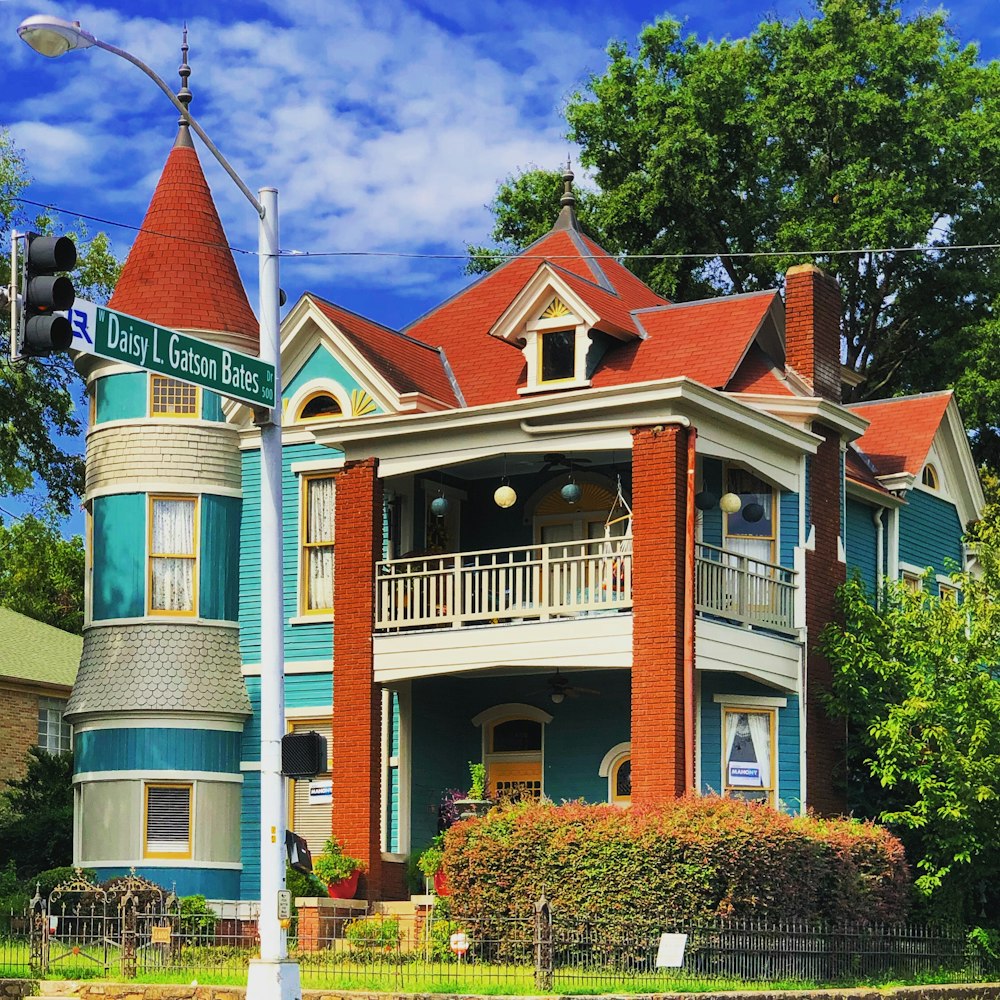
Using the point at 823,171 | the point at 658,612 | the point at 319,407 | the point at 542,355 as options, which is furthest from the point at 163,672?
the point at 823,171

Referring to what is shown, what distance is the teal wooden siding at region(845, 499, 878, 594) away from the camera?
30.3m

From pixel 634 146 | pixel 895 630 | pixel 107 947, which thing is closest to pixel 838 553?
pixel 895 630

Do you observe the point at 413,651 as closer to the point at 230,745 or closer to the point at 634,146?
the point at 230,745

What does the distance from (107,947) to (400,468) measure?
8.49 m

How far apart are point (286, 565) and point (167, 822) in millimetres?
4350

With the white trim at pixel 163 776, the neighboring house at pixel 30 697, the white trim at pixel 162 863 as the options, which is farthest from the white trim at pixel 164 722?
the neighboring house at pixel 30 697

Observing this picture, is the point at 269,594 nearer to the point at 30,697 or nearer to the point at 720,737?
the point at 720,737

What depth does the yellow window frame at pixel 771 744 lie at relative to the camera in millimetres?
26641

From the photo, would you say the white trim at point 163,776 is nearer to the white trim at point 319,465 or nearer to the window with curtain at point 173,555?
the window with curtain at point 173,555

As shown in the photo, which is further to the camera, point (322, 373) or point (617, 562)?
point (322, 373)

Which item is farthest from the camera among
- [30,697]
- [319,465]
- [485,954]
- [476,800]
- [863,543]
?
[30,697]

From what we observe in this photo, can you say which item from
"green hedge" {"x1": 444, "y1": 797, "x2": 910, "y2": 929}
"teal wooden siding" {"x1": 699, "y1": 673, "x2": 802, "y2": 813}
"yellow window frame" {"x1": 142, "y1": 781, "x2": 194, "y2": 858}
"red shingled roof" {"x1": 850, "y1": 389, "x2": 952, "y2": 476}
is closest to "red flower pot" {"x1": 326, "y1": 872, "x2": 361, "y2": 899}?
"green hedge" {"x1": 444, "y1": 797, "x2": 910, "y2": 929}

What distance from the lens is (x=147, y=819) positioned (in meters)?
28.6

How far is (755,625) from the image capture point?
26.6 meters
